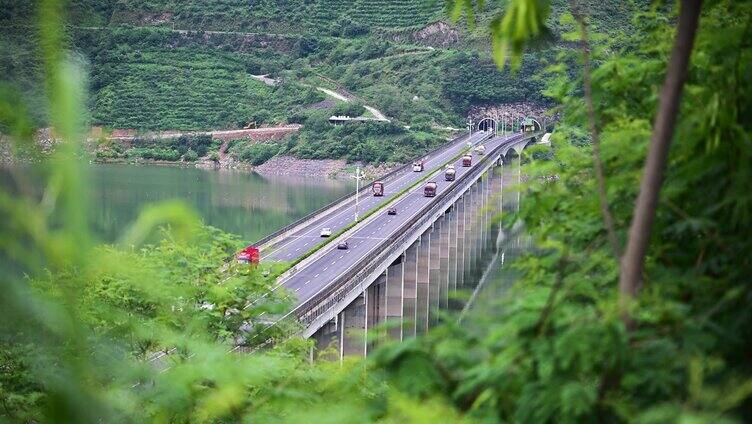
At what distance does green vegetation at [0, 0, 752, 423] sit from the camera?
1728 mm

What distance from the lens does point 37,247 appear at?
177 cm

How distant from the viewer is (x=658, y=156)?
8.95 ft

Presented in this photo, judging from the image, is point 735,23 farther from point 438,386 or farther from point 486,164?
point 486,164

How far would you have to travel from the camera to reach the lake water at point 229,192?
4412cm

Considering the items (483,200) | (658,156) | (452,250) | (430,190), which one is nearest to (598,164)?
(658,156)

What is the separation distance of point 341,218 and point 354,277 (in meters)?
16.1

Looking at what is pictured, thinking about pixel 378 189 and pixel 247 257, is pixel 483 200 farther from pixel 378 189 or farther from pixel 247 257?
pixel 247 257

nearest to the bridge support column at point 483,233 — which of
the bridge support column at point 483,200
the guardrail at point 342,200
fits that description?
the bridge support column at point 483,200

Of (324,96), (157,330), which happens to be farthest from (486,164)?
(157,330)

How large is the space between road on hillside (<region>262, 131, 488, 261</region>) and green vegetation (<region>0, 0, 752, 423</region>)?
962 inches

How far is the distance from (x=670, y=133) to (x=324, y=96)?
87.4 m

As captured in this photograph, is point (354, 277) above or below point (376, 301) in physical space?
above

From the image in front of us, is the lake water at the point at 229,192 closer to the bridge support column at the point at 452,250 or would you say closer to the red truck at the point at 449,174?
the red truck at the point at 449,174

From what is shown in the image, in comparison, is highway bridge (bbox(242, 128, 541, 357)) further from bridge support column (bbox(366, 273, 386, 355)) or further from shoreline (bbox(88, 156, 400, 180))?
shoreline (bbox(88, 156, 400, 180))
